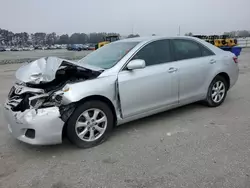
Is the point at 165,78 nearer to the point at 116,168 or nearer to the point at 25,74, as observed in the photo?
the point at 116,168

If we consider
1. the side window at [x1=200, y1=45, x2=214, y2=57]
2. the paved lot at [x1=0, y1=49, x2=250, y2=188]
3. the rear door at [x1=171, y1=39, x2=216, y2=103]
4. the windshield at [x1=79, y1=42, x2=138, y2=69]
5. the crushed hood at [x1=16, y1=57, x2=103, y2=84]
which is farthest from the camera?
the side window at [x1=200, y1=45, x2=214, y2=57]

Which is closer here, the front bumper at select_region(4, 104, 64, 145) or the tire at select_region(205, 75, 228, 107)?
the front bumper at select_region(4, 104, 64, 145)

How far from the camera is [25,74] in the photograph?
135 inches

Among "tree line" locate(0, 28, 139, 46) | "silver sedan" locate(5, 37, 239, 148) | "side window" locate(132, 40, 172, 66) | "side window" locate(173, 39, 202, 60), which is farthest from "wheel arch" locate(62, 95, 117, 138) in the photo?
"tree line" locate(0, 28, 139, 46)

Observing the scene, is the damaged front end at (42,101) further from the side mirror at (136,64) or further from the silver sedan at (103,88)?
the side mirror at (136,64)

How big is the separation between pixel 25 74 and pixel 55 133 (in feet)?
3.38

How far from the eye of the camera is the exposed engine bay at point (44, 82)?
3203mm

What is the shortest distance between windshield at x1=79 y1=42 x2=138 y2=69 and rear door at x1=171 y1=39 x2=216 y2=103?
914mm

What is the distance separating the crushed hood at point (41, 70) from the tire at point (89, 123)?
23.4 inches

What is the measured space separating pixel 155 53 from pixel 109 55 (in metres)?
0.80

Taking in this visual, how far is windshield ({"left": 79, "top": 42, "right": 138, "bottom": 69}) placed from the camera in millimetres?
3837

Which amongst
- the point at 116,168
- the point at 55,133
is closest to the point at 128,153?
the point at 116,168

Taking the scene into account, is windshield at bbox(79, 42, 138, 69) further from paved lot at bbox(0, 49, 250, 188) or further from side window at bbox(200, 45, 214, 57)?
side window at bbox(200, 45, 214, 57)

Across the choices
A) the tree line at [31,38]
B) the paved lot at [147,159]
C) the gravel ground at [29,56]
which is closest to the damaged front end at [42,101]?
the paved lot at [147,159]
